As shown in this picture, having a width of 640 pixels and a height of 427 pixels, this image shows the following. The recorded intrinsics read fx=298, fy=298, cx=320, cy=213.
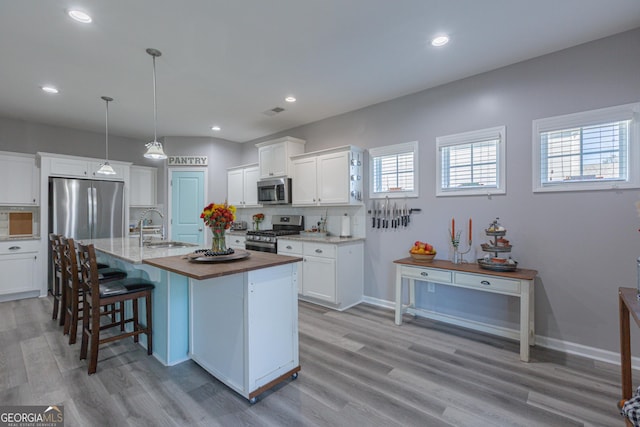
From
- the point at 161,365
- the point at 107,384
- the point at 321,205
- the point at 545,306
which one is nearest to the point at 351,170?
the point at 321,205

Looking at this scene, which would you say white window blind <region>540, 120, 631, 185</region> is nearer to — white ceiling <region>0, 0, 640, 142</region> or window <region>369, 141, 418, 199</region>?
white ceiling <region>0, 0, 640, 142</region>

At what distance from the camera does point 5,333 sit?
3.07 metres

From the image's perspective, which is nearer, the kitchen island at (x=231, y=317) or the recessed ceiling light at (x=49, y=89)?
the kitchen island at (x=231, y=317)

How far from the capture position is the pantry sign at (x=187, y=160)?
569cm

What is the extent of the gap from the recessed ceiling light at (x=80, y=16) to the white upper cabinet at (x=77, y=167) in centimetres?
319

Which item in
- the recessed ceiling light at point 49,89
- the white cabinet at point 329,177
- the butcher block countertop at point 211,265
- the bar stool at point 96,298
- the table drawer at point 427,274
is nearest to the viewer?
the butcher block countertop at point 211,265

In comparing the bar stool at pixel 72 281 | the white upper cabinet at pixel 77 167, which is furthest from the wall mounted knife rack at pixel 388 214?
the white upper cabinet at pixel 77 167

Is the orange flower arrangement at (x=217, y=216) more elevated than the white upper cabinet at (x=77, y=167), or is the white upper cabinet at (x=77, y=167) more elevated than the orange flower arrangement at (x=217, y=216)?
the white upper cabinet at (x=77, y=167)

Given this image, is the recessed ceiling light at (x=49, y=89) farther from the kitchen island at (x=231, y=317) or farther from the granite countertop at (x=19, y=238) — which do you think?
the kitchen island at (x=231, y=317)

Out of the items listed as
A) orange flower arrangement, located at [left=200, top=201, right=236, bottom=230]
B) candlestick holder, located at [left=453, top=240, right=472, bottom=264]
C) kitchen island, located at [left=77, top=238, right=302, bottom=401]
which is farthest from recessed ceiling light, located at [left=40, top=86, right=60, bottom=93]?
candlestick holder, located at [left=453, top=240, right=472, bottom=264]

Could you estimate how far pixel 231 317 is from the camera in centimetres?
208

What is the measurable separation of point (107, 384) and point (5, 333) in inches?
75.3

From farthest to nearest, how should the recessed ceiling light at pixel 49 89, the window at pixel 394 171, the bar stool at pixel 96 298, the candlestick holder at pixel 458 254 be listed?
the window at pixel 394 171 < the recessed ceiling light at pixel 49 89 < the candlestick holder at pixel 458 254 < the bar stool at pixel 96 298

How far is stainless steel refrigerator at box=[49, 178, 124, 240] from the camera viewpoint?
14.7 feet
